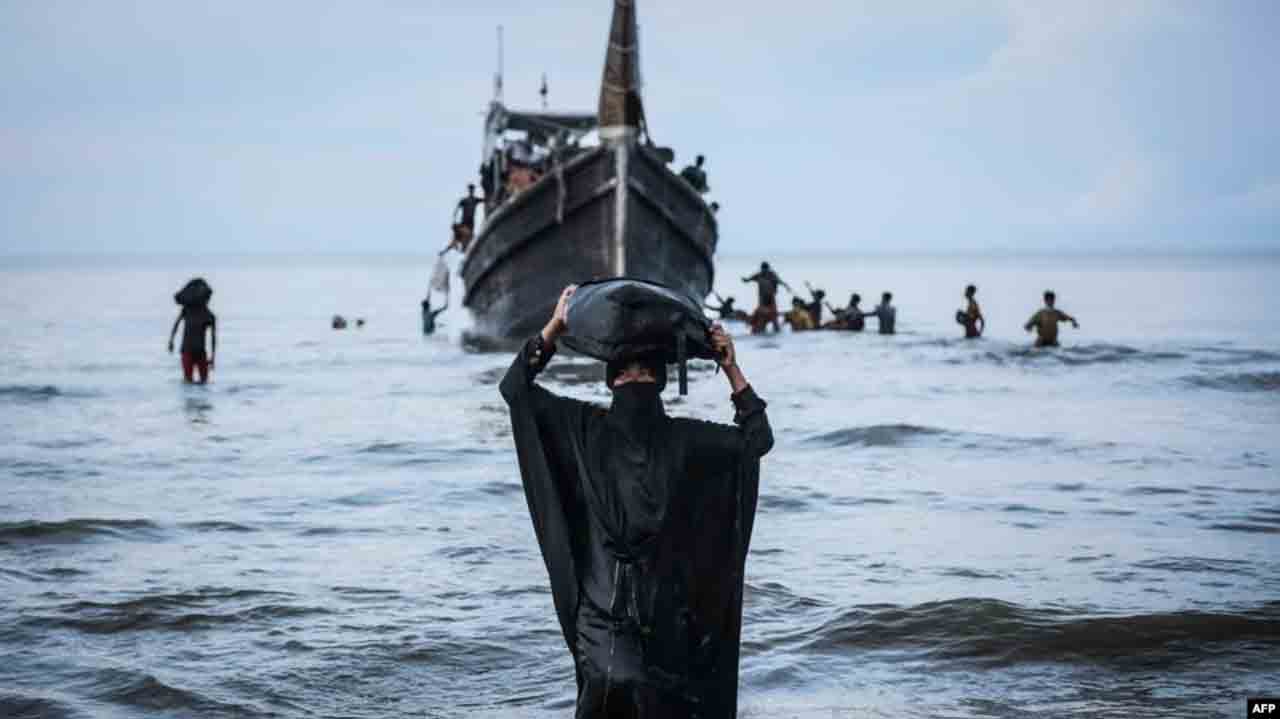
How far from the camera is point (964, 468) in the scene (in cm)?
1216

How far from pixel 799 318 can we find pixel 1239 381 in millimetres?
11478

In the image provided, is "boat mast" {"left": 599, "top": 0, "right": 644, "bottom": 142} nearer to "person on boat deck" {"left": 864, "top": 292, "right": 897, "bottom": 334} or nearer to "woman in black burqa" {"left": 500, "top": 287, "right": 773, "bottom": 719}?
"person on boat deck" {"left": 864, "top": 292, "right": 897, "bottom": 334}

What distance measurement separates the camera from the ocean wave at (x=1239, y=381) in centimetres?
2014

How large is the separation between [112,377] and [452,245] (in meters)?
9.15

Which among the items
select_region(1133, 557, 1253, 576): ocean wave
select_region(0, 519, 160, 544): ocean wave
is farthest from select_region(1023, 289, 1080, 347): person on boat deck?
select_region(0, 519, 160, 544): ocean wave

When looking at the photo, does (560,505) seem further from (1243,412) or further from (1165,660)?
(1243,412)

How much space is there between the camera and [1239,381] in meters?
21.0

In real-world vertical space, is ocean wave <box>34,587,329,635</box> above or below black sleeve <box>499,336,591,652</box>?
below

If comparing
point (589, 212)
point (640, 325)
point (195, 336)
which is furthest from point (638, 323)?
point (589, 212)

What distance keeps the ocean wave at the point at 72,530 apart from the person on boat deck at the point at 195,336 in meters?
7.81

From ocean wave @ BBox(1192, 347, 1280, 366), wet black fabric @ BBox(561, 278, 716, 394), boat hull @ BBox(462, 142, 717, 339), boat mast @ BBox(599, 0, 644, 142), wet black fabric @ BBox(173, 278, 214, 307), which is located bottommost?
ocean wave @ BBox(1192, 347, 1280, 366)

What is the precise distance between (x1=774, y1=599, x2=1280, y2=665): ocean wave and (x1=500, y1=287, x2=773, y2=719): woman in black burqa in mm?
2921

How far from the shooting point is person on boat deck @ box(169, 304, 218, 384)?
18.2 metres

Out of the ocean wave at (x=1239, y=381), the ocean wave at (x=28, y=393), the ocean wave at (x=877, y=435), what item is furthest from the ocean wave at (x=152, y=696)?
the ocean wave at (x=1239, y=381)
